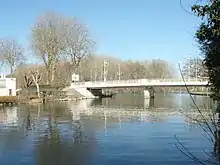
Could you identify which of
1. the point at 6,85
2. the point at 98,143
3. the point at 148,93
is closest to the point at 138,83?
the point at 148,93

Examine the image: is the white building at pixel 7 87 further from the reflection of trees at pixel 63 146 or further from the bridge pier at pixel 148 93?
the reflection of trees at pixel 63 146

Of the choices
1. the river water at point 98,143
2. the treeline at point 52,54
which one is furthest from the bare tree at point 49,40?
the river water at point 98,143

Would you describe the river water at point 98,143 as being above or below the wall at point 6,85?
below

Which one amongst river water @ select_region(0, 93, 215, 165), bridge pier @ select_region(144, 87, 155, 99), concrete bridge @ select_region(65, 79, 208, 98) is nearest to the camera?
river water @ select_region(0, 93, 215, 165)

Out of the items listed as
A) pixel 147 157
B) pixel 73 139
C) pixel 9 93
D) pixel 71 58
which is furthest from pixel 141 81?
pixel 147 157

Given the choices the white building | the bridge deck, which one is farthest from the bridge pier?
the white building

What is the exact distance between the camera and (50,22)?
257 feet

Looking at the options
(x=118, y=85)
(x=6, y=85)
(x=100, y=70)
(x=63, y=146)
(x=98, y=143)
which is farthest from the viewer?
(x=100, y=70)

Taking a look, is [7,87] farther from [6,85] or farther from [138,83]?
[138,83]

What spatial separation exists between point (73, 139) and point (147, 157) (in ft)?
21.0

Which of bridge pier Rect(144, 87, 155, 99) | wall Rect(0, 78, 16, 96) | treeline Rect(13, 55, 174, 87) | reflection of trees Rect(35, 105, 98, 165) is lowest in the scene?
reflection of trees Rect(35, 105, 98, 165)

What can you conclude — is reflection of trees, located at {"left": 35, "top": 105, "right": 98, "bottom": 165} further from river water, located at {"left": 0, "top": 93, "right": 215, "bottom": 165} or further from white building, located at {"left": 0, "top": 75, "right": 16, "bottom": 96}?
white building, located at {"left": 0, "top": 75, "right": 16, "bottom": 96}

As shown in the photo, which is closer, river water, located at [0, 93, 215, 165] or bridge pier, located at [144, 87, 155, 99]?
river water, located at [0, 93, 215, 165]

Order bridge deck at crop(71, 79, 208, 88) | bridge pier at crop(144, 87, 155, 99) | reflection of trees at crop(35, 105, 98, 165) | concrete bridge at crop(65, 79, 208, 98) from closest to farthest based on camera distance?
reflection of trees at crop(35, 105, 98, 165), bridge deck at crop(71, 79, 208, 88), concrete bridge at crop(65, 79, 208, 98), bridge pier at crop(144, 87, 155, 99)
